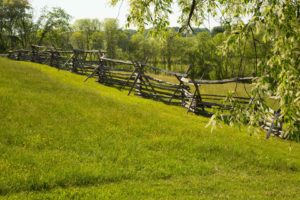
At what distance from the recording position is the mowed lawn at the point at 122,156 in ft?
26.9

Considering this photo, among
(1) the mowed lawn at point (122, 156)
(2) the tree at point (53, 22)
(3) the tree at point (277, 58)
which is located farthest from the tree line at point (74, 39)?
(3) the tree at point (277, 58)

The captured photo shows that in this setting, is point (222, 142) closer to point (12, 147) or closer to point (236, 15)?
point (12, 147)

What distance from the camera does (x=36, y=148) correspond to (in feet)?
32.3

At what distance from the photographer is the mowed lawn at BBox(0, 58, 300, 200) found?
8203mm

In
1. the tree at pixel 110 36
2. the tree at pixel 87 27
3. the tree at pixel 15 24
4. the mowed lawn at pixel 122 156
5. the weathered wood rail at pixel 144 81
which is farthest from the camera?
the tree at pixel 87 27

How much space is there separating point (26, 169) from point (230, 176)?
5.87 meters

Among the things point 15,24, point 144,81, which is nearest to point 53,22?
point 15,24

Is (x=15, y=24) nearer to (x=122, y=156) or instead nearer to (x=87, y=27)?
(x=87, y=27)

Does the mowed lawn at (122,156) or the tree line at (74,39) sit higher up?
the tree line at (74,39)

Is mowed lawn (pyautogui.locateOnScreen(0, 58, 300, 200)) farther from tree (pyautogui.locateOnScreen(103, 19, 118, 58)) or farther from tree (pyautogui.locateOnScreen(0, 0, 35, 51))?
tree (pyautogui.locateOnScreen(103, 19, 118, 58))

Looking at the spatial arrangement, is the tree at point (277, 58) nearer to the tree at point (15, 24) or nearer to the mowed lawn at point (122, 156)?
the mowed lawn at point (122, 156)

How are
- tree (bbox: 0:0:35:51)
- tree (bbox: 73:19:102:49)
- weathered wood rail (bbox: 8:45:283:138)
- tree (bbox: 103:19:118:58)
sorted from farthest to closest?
1. tree (bbox: 73:19:102:49)
2. tree (bbox: 103:19:118:58)
3. tree (bbox: 0:0:35:51)
4. weathered wood rail (bbox: 8:45:283:138)

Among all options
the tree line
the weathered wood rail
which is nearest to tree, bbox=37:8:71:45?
the tree line

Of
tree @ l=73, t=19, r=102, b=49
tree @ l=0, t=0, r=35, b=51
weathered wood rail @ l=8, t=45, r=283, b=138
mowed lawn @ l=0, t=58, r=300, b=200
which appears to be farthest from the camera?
tree @ l=73, t=19, r=102, b=49
